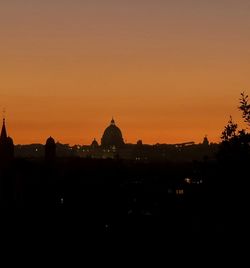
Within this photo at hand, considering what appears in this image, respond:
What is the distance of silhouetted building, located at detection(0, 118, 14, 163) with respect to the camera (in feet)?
283

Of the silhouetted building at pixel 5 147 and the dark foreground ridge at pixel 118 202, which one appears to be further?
the silhouetted building at pixel 5 147

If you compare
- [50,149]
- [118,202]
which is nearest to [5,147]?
[50,149]

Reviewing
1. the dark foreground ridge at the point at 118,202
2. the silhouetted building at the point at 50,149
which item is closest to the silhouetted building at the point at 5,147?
the dark foreground ridge at the point at 118,202

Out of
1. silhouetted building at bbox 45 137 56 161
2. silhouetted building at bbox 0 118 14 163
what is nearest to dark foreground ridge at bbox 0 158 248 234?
silhouetted building at bbox 0 118 14 163

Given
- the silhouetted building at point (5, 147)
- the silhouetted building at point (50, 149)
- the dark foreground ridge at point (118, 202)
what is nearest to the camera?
the dark foreground ridge at point (118, 202)

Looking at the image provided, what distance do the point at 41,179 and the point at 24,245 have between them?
43.6 m

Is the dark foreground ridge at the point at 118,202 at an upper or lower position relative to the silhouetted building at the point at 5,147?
lower

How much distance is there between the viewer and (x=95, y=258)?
3381cm

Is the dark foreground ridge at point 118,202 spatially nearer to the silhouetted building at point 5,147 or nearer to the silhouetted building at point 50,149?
the silhouetted building at point 5,147

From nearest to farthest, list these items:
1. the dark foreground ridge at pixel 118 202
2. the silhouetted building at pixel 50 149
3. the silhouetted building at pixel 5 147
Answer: the dark foreground ridge at pixel 118 202 < the silhouetted building at pixel 5 147 < the silhouetted building at pixel 50 149

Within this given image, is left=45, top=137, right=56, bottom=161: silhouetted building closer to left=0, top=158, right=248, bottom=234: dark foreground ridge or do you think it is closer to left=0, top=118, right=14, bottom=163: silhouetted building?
left=0, top=158, right=248, bottom=234: dark foreground ridge

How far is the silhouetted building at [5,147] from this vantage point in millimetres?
86181

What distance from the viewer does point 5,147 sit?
288 feet

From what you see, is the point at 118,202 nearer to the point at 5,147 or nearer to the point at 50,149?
the point at 5,147
